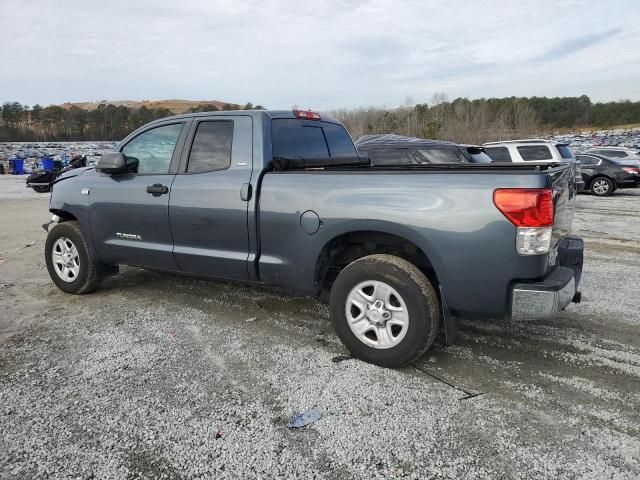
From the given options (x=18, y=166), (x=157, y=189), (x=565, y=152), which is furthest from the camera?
(x=18, y=166)

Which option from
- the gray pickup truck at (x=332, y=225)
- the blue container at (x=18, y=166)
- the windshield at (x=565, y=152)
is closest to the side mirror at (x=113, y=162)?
the gray pickup truck at (x=332, y=225)

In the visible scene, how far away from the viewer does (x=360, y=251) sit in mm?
3699

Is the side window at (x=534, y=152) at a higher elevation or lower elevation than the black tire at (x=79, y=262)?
higher

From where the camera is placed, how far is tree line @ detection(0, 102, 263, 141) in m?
85.7

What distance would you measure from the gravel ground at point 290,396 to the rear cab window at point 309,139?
1510 millimetres

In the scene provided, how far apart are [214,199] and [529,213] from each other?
7.88ft

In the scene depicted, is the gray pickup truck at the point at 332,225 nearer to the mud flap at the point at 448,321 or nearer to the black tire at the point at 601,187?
the mud flap at the point at 448,321

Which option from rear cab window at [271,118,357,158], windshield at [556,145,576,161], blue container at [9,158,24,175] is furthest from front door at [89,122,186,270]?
blue container at [9,158,24,175]

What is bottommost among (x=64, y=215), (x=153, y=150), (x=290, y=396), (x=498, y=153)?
(x=290, y=396)

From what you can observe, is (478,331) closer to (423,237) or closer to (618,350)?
(618,350)

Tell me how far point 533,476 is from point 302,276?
1.98 meters

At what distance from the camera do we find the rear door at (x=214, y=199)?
3.84 meters

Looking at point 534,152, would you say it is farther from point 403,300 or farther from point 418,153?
point 403,300

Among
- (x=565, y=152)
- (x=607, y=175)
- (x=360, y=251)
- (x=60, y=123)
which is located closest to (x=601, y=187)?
(x=607, y=175)
